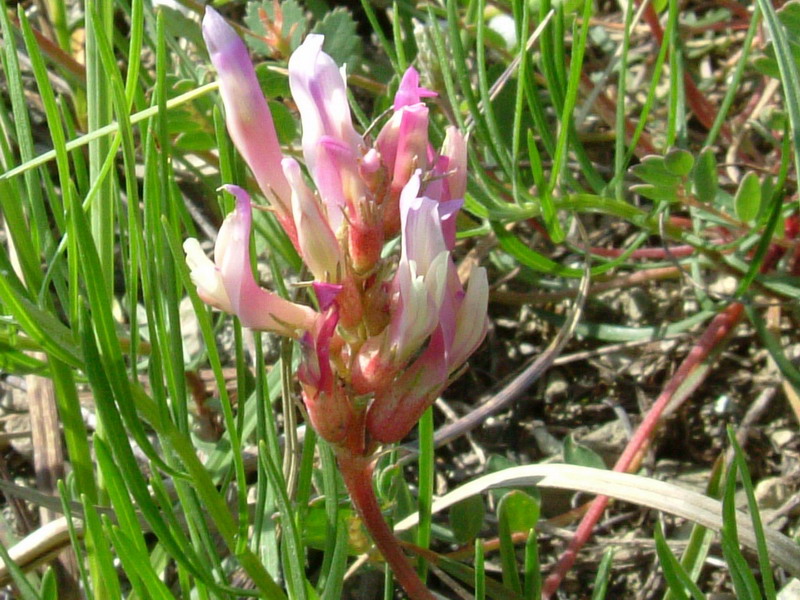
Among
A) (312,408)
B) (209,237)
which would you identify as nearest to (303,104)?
(312,408)

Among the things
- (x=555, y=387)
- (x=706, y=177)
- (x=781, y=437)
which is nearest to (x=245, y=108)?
(x=706, y=177)

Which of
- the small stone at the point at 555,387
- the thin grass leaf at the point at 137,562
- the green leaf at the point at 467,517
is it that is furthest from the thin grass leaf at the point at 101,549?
the small stone at the point at 555,387

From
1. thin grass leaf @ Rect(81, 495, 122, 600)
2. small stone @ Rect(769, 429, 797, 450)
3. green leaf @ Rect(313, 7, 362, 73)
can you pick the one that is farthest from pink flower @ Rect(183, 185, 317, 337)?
small stone @ Rect(769, 429, 797, 450)

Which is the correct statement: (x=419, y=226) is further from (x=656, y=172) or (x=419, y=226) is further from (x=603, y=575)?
(x=656, y=172)

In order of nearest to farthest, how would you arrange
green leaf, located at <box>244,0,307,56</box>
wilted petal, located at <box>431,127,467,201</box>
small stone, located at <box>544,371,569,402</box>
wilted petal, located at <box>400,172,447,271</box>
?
wilted petal, located at <box>400,172,447,271</box> → wilted petal, located at <box>431,127,467,201</box> → green leaf, located at <box>244,0,307,56</box> → small stone, located at <box>544,371,569,402</box>

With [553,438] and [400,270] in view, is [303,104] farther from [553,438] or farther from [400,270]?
[553,438]

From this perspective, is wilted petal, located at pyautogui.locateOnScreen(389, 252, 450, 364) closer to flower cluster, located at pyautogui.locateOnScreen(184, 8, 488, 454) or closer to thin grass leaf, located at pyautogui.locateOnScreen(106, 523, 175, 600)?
flower cluster, located at pyautogui.locateOnScreen(184, 8, 488, 454)
